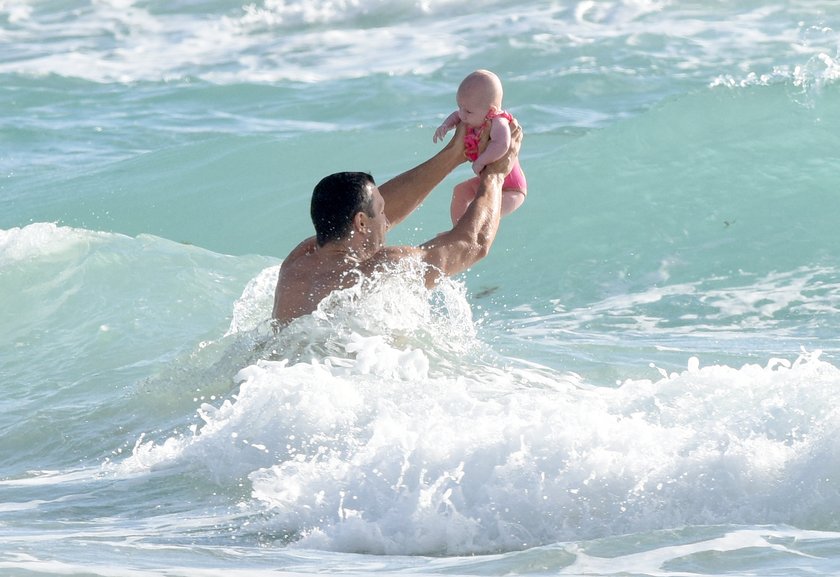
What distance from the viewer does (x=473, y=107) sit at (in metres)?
5.75

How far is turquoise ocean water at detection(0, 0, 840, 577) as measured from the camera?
3895 millimetres

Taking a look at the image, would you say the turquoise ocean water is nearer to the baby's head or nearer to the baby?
the baby

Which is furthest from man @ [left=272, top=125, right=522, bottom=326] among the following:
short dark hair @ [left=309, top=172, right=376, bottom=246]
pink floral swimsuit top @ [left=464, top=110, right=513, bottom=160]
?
pink floral swimsuit top @ [left=464, top=110, right=513, bottom=160]

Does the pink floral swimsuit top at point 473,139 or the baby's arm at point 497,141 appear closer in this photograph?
the baby's arm at point 497,141

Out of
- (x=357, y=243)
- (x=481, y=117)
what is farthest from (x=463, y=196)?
(x=357, y=243)

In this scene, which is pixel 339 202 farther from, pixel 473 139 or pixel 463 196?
pixel 463 196

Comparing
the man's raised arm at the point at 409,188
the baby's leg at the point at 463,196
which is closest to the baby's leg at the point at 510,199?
the baby's leg at the point at 463,196

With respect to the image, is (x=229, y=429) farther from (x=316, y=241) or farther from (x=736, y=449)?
(x=736, y=449)

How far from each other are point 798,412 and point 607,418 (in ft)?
1.92

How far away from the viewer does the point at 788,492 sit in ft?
12.7

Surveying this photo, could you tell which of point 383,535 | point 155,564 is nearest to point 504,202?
point 383,535

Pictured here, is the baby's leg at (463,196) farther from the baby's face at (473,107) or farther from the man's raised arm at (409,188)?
the baby's face at (473,107)

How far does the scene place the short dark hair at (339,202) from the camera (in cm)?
546

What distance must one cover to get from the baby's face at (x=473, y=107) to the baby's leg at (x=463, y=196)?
357 millimetres
